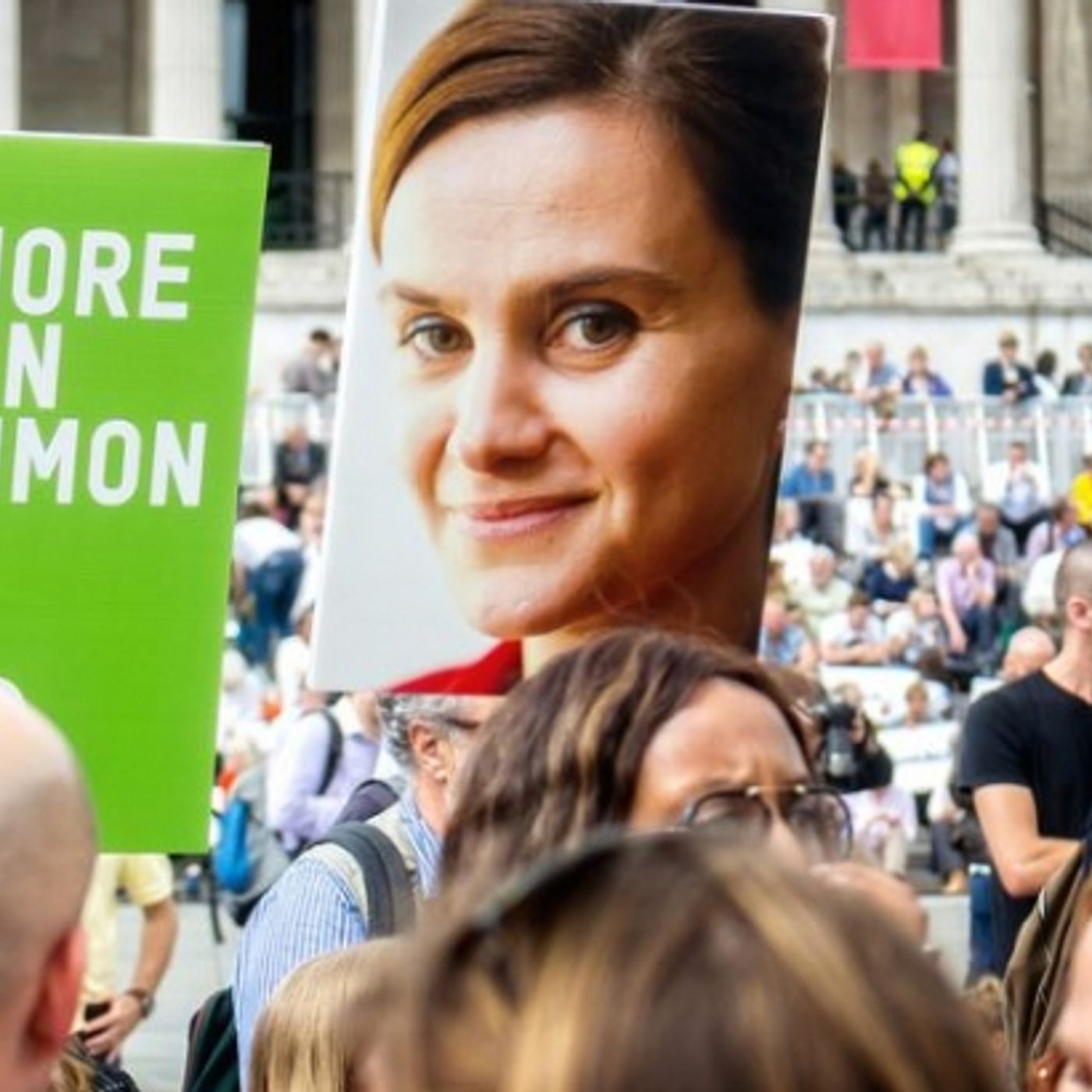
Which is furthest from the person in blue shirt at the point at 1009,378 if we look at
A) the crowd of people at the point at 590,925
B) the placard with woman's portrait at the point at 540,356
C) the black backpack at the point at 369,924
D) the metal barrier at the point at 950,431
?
the crowd of people at the point at 590,925

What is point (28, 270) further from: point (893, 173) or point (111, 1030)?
point (893, 173)

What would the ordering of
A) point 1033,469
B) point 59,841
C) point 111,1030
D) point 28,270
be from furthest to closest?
1. point 1033,469
2. point 111,1030
3. point 28,270
4. point 59,841

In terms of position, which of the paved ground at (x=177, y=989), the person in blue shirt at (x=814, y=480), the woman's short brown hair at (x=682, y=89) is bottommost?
the paved ground at (x=177, y=989)

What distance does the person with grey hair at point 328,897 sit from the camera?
14.4 feet

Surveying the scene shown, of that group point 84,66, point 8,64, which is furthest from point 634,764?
point 84,66

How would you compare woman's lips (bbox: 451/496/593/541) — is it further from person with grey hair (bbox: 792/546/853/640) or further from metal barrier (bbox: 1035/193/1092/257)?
metal barrier (bbox: 1035/193/1092/257)

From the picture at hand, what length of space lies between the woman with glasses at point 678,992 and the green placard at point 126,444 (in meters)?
3.04

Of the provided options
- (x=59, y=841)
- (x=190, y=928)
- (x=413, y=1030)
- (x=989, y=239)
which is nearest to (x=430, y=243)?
(x=59, y=841)

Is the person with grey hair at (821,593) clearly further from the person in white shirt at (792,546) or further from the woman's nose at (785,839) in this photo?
the woman's nose at (785,839)

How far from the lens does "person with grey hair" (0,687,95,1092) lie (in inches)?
108

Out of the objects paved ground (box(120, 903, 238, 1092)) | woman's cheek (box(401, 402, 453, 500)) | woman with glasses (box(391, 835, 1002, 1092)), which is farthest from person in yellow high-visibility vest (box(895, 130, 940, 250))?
woman with glasses (box(391, 835, 1002, 1092))

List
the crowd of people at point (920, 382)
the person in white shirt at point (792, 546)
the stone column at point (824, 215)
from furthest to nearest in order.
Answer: the stone column at point (824, 215) → the crowd of people at point (920, 382) → the person in white shirt at point (792, 546)

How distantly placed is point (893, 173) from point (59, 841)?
49.6m

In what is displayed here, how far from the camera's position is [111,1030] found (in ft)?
28.4
